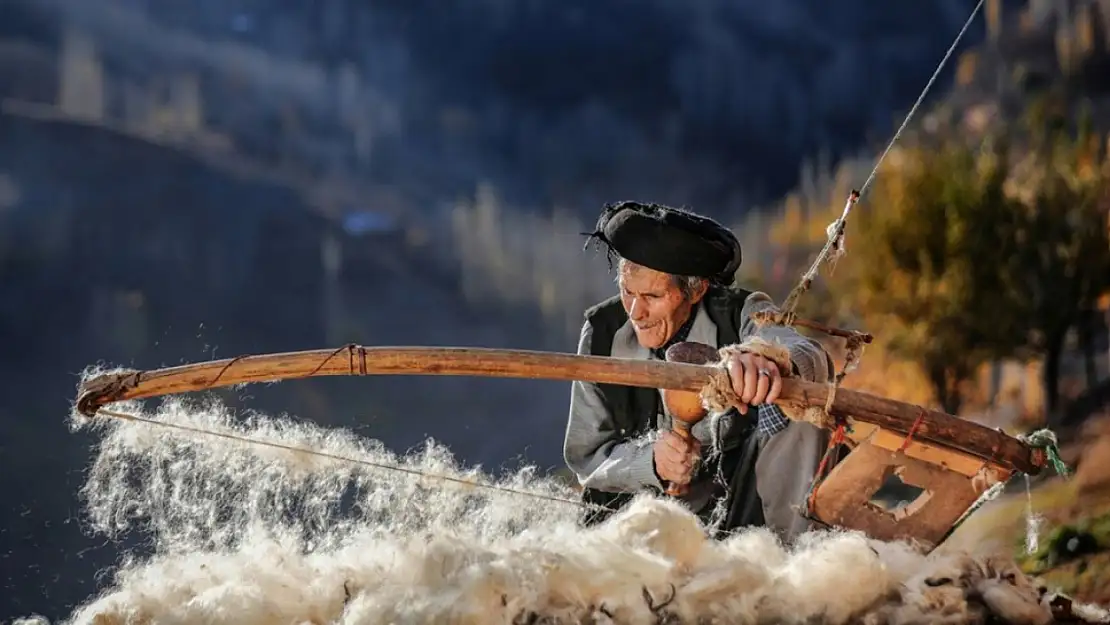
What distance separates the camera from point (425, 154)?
3865 mm

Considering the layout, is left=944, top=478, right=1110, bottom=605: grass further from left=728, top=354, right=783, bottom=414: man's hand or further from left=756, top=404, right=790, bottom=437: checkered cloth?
left=728, top=354, right=783, bottom=414: man's hand

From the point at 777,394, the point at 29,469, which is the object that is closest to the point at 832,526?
the point at 777,394

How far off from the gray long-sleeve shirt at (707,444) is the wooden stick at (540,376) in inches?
6.2

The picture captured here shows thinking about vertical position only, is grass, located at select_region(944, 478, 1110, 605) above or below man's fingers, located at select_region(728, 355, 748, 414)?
below

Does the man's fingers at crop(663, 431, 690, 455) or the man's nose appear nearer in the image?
the man's fingers at crop(663, 431, 690, 455)

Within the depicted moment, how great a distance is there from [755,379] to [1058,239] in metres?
2.76

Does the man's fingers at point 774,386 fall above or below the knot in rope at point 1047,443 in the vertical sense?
above

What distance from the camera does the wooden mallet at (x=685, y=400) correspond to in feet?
5.18

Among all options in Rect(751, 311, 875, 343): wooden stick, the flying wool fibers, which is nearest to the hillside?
Answer: the flying wool fibers

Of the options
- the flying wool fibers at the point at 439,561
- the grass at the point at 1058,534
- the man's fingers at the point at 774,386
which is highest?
the man's fingers at the point at 774,386

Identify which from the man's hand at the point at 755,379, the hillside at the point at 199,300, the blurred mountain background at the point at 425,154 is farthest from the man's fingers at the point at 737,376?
the blurred mountain background at the point at 425,154

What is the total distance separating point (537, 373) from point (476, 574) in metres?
0.31

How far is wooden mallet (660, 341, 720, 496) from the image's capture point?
5.18 ft

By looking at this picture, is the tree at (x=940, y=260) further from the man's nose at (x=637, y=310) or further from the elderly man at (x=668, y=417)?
the man's nose at (x=637, y=310)
